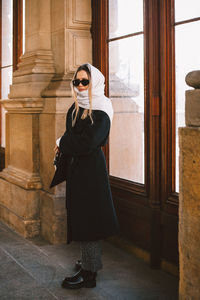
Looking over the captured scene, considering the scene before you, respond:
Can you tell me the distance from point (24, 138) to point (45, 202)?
0.91 meters

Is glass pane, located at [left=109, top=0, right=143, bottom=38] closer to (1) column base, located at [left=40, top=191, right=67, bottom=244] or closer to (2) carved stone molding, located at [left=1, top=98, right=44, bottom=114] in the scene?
(2) carved stone molding, located at [left=1, top=98, right=44, bottom=114]

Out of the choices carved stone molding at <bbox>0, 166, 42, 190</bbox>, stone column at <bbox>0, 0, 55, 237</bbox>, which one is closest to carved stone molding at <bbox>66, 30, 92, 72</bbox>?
stone column at <bbox>0, 0, 55, 237</bbox>

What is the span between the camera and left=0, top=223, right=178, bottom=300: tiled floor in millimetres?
3971

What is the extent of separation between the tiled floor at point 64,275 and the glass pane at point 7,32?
3574mm

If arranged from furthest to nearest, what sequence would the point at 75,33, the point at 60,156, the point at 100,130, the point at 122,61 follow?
the point at 75,33 < the point at 122,61 < the point at 60,156 < the point at 100,130

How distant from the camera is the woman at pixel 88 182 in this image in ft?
13.3

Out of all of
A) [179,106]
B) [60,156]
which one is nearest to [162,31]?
[179,106]

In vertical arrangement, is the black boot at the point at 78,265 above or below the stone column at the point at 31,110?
below

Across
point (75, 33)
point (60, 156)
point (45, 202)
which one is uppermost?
point (75, 33)

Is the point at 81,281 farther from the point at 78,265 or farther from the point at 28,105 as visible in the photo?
the point at 28,105

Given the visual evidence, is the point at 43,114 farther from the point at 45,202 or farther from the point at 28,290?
the point at 28,290

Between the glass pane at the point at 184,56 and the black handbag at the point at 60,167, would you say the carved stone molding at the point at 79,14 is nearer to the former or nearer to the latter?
the glass pane at the point at 184,56

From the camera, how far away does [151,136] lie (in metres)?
4.62

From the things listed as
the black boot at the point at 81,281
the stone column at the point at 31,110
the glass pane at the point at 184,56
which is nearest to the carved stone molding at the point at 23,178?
the stone column at the point at 31,110
